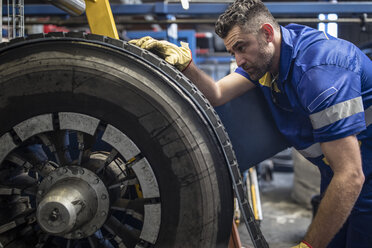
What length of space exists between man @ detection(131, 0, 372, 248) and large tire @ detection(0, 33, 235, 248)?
0.75 ft

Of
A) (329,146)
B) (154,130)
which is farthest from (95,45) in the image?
(329,146)

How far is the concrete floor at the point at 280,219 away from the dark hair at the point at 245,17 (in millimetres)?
1198

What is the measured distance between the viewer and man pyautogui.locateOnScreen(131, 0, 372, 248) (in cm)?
89

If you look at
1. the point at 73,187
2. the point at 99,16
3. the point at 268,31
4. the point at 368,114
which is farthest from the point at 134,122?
the point at 368,114

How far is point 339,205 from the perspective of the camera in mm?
886

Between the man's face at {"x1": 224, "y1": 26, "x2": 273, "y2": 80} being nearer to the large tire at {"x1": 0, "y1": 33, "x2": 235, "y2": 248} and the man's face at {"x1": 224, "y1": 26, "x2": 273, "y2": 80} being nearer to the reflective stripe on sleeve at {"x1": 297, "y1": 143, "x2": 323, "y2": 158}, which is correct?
the reflective stripe on sleeve at {"x1": 297, "y1": 143, "x2": 323, "y2": 158}

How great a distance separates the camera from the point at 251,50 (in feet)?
3.46

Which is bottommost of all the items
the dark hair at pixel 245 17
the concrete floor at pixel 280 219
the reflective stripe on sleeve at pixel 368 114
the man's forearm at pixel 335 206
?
the concrete floor at pixel 280 219

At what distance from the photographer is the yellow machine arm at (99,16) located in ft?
3.31

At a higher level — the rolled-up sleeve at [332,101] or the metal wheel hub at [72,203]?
the rolled-up sleeve at [332,101]

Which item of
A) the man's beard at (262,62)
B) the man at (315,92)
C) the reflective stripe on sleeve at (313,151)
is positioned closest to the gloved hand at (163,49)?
the man at (315,92)

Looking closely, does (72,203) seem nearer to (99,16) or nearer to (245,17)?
(99,16)

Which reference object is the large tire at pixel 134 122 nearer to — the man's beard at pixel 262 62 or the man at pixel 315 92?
the man at pixel 315 92

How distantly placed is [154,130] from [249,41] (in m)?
0.50
